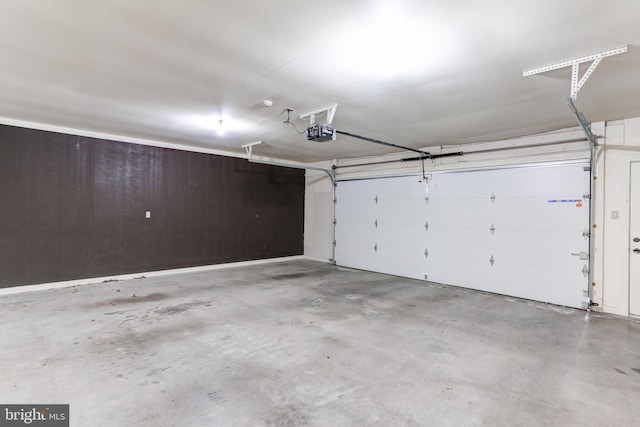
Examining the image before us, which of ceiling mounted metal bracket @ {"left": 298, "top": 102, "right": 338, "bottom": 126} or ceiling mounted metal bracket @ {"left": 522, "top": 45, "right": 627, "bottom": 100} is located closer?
ceiling mounted metal bracket @ {"left": 522, "top": 45, "right": 627, "bottom": 100}

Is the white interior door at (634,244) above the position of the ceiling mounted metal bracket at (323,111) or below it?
below

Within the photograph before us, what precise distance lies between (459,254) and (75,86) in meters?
6.07

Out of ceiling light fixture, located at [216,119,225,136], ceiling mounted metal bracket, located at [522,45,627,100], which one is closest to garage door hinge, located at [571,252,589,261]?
ceiling mounted metal bracket, located at [522,45,627,100]

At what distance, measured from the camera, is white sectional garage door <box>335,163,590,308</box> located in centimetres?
464

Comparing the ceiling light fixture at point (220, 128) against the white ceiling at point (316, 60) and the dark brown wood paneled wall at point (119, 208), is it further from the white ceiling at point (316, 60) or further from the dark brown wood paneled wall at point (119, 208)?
the dark brown wood paneled wall at point (119, 208)

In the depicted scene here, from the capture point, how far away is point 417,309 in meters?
4.36

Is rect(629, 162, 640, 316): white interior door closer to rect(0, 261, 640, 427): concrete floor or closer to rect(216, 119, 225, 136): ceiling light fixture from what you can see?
rect(0, 261, 640, 427): concrete floor

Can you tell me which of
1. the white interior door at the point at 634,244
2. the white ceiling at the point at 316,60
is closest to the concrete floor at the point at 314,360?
the white interior door at the point at 634,244

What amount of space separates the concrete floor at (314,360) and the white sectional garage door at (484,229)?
592 millimetres

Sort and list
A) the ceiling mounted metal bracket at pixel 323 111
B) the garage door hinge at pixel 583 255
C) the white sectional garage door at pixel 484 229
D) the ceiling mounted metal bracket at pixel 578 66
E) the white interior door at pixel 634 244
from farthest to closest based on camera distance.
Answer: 1. the white sectional garage door at pixel 484 229
2. the garage door hinge at pixel 583 255
3. the white interior door at pixel 634 244
4. the ceiling mounted metal bracket at pixel 323 111
5. the ceiling mounted metal bracket at pixel 578 66

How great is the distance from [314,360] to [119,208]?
4894mm

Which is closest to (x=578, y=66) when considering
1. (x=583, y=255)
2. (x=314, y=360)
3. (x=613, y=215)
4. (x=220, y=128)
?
(x=613, y=215)

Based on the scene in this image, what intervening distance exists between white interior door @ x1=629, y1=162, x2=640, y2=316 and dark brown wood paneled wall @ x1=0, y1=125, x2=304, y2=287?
6.57 metres

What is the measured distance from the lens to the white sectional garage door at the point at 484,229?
15.2 ft
